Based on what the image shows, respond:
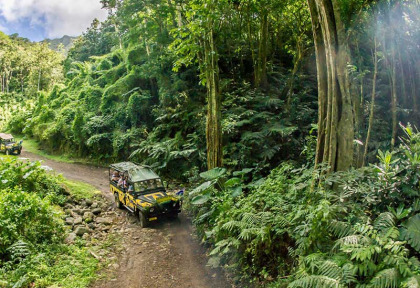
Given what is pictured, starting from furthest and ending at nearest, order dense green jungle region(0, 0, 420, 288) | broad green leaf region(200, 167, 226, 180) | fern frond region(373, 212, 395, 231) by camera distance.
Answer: broad green leaf region(200, 167, 226, 180) < dense green jungle region(0, 0, 420, 288) < fern frond region(373, 212, 395, 231)

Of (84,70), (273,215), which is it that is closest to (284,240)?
(273,215)

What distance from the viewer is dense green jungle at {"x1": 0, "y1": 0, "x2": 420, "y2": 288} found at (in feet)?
14.0

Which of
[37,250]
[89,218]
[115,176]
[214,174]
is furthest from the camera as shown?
[115,176]

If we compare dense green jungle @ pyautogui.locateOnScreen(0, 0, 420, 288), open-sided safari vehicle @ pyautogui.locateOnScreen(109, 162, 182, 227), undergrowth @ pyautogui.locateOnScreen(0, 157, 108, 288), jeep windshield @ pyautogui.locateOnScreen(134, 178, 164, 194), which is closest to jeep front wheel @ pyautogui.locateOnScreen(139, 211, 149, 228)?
open-sided safari vehicle @ pyautogui.locateOnScreen(109, 162, 182, 227)

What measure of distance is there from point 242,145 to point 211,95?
82.5 inches

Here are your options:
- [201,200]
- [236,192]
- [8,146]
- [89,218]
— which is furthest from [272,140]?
[8,146]

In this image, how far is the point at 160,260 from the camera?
7.33 m

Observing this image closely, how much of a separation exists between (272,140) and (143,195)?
488 cm

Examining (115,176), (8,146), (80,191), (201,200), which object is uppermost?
(8,146)

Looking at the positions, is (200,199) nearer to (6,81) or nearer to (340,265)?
(340,265)

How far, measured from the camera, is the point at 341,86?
18.2ft

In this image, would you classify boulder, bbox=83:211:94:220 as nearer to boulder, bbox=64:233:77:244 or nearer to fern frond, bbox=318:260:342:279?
boulder, bbox=64:233:77:244

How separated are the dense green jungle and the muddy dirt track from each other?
0.44m

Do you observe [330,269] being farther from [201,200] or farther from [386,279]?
[201,200]
